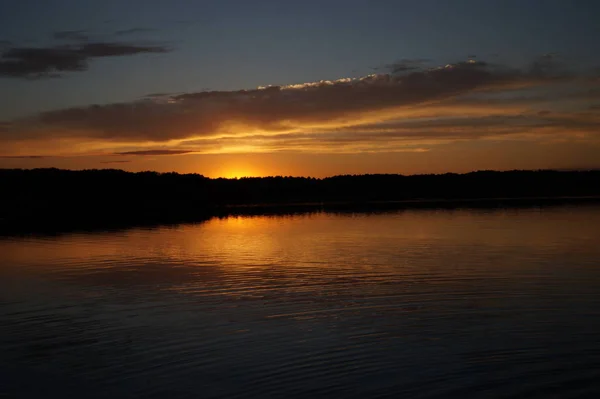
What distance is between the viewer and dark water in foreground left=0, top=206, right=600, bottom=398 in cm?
1067

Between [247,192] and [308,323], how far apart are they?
358 feet

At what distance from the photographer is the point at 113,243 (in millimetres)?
35062

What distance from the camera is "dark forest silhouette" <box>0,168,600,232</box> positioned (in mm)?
88250

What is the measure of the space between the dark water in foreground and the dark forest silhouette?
175 ft

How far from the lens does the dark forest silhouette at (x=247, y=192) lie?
88.2 m

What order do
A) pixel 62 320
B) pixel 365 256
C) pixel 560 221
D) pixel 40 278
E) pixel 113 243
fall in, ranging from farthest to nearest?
pixel 560 221
pixel 113 243
pixel 365 256
pixel 40 278
pixel 62 320

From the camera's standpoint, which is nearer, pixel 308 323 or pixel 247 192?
pixel 308 323

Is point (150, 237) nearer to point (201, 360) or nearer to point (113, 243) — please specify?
point (113, 243)

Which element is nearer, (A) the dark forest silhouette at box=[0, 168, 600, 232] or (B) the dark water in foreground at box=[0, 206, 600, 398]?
(B) the dark water in foreground at box=[0, 206, 600, 398]

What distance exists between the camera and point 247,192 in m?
123

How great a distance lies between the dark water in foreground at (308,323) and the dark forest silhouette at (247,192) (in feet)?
175

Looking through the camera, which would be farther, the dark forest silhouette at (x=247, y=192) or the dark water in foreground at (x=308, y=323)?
the dark forest silhouette at (x=247, y=192)

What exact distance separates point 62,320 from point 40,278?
25.2ft

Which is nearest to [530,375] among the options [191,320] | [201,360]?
[201,360]
